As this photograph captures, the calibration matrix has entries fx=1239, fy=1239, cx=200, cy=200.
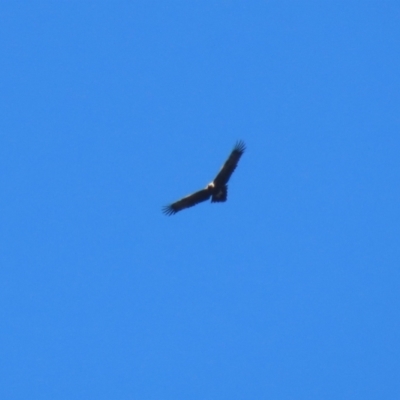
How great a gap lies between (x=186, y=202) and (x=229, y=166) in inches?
85.7

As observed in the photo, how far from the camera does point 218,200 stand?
38438mm

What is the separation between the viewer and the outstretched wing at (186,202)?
128ft

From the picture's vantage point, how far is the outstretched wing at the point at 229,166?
37906 mm

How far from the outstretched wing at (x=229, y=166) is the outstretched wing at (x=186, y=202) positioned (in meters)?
0.93

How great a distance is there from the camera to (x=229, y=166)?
3812cm

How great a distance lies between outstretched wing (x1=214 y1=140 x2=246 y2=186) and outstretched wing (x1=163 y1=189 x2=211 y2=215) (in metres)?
0.93

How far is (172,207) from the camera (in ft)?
130

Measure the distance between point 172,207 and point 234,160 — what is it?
282cm

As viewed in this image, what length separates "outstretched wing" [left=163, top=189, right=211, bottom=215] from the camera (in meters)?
39.1

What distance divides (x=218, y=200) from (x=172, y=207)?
1.83 m

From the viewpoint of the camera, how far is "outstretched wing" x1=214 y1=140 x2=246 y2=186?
1492 inches

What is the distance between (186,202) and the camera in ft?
129

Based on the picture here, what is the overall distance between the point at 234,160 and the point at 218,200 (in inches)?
53.8
